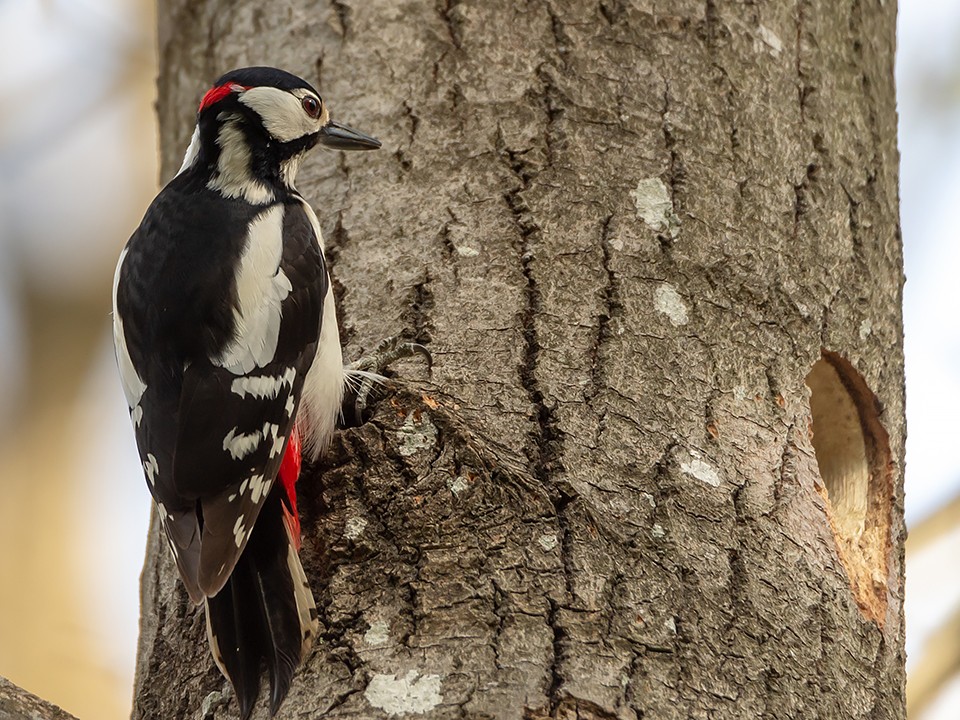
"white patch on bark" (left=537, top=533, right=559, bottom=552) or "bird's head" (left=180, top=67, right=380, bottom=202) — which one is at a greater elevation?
"bird's head" (left=180, top=67, right=380, bottom=202)

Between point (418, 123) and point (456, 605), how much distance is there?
111 centimetres

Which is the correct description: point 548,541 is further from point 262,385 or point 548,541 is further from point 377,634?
point 262,385

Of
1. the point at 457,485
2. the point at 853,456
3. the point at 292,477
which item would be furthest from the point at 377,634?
the point at 853,456

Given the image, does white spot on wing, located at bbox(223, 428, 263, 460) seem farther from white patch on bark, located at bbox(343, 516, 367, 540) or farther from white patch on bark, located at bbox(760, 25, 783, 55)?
white patch on bark, located at bbox(760, 25, 783, 55)

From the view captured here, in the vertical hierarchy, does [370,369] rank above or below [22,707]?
above

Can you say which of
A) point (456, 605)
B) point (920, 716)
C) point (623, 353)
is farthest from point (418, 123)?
point (920, 716)

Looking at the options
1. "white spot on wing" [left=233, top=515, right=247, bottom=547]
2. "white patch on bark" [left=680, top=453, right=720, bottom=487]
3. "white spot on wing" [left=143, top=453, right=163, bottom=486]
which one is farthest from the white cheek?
"white patch on bark" [left=680, top=453, right=720, bottom=487]

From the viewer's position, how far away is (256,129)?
8.68ft

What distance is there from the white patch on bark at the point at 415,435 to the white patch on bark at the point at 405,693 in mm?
371

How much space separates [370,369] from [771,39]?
1168 mm

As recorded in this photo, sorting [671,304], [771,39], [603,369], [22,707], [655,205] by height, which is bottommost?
[22,707]

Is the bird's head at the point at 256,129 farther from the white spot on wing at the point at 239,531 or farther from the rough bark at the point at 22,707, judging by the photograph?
the rough bark at the point at 22,707

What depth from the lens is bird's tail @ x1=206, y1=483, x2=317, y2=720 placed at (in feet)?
5.96

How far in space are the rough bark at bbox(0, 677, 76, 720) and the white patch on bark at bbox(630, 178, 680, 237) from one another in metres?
1.35
